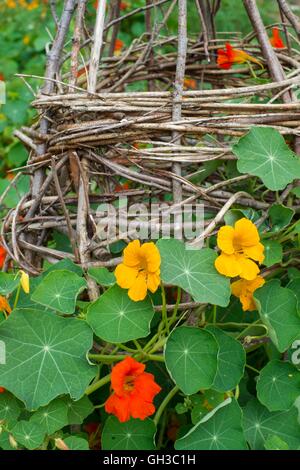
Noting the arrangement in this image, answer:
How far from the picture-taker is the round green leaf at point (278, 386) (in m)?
1.07

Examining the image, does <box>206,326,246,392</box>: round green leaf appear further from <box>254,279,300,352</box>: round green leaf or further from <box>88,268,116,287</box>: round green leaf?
<box>88,268,116,287</box>: round green leaf

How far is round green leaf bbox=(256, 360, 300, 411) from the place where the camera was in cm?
107

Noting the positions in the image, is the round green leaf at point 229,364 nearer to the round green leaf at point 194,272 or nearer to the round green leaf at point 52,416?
the round green leaf at point 194,272

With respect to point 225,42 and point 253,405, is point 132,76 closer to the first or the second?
point 225,42

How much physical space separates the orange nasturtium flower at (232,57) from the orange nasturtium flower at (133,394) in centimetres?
78

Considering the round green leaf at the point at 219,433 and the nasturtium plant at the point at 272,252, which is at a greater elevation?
the nasturtium plant at the point at 272,252

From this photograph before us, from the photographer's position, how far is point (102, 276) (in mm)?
1070

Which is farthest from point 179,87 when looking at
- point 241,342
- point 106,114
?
point 241,342

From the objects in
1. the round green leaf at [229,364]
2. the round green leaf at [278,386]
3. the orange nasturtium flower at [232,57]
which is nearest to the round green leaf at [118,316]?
the round green leaf at [229,364]

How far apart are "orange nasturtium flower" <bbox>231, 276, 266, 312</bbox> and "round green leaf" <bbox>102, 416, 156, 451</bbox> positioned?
0.24 metres

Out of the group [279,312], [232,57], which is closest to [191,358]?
[279,312]

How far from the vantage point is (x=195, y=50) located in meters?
1.57

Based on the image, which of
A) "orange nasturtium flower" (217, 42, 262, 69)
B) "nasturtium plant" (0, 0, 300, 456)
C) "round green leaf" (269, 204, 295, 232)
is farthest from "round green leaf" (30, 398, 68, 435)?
"orange nasturtium flower" (217, 42, 262, 69)

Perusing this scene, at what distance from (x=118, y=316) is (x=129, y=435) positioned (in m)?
0.21
